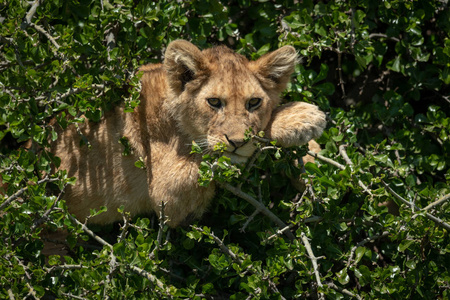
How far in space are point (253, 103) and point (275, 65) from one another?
0.37 metres

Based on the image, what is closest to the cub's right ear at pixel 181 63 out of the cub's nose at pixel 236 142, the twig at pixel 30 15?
the cub's nose at pixel 236 142

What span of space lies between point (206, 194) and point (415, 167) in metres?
1.84

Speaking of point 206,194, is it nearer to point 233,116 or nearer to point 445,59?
point 233,116

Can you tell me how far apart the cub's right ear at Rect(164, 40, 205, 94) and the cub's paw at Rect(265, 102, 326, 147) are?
702 mm

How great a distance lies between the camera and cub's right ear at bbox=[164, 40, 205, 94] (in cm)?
478

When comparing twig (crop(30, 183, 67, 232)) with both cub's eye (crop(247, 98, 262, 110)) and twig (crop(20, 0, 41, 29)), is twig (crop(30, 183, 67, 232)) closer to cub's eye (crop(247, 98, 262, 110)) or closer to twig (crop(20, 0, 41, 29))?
twig (crop(20, 0, 41, 29))

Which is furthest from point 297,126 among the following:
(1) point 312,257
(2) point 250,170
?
(1) point 312,257

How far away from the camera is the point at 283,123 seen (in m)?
4.94

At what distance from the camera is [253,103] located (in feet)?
16.0

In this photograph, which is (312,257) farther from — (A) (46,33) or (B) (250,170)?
(A) (46,33)

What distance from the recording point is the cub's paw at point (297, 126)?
16.0 feet

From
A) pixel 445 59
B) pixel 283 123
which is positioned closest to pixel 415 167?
pixel 445 59

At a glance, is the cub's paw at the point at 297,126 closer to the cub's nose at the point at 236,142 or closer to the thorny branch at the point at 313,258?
the cub's nose at the point at 236,142

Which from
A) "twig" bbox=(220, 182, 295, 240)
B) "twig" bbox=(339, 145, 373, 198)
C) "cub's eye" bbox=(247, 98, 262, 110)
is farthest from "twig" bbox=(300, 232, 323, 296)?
"cub's eye" bbox=(247, 98, 262, 110)
